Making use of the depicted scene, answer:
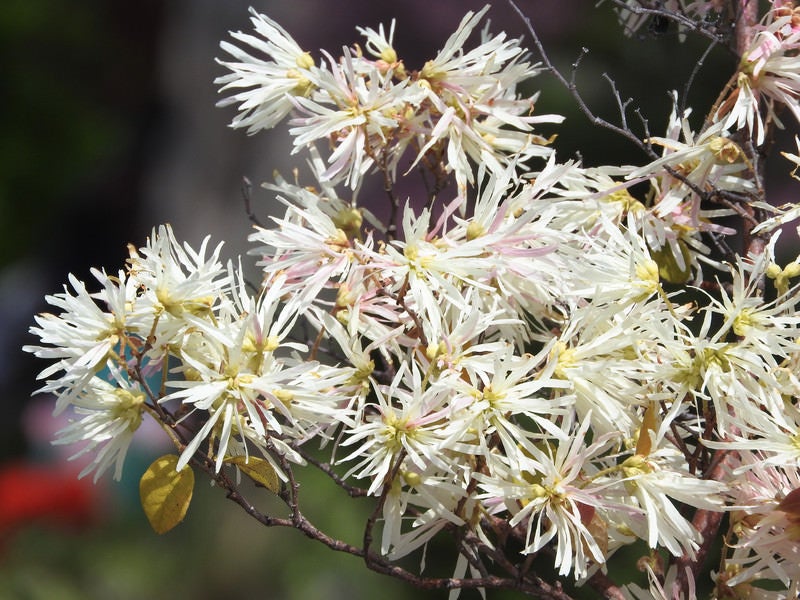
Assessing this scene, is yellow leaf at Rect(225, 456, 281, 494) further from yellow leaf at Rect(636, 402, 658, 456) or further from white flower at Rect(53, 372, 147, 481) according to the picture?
yellow leaf at Rect(636, 402, 658, 456)

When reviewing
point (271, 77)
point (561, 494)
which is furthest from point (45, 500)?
point (561, 494)

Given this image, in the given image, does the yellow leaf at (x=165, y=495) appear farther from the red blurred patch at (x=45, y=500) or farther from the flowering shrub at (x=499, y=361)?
the red blurred patch at (x=45, y=500)

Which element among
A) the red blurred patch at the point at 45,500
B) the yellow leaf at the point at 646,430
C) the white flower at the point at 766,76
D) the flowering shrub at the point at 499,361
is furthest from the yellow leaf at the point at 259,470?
the red blurred patch at the point at 45,500

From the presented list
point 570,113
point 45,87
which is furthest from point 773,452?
point 45,87

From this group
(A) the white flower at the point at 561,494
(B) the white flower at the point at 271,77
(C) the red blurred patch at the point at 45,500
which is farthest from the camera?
(C) the red blurred patch at the point at 45,500

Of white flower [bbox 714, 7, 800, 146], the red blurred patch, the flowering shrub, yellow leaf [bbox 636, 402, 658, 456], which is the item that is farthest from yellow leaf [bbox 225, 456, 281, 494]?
the red blurred patch

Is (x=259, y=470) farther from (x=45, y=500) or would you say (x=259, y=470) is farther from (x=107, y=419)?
(x=45, y=500)

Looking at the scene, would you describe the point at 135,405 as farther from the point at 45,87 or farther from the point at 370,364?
the point at 45,87
